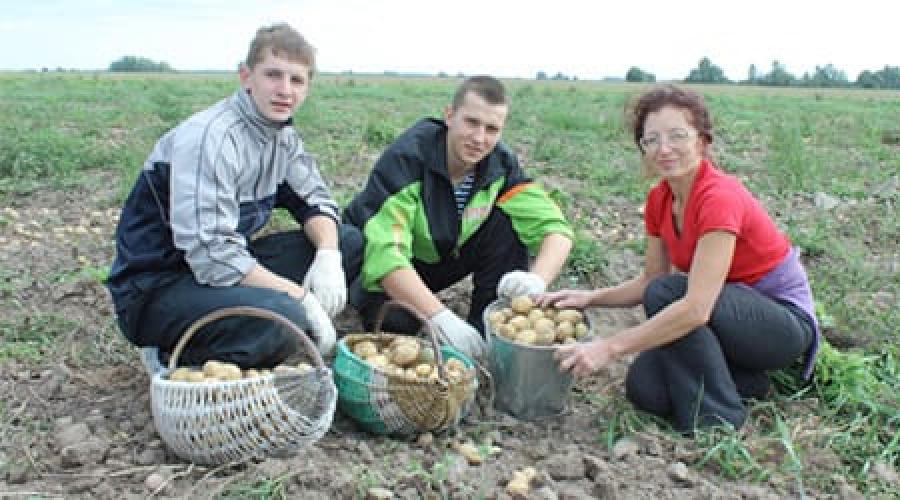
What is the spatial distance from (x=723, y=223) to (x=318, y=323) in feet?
3.91

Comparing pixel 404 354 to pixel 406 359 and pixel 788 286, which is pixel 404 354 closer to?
pixel 406 359

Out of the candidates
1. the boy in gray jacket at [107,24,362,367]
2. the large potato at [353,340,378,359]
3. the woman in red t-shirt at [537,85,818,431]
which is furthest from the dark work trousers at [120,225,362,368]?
the woman in red t-shirt at [537,85,818,431]

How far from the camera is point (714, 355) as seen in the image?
2.57 m

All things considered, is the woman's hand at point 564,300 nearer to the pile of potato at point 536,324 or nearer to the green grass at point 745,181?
the pile of potato at point 536,324

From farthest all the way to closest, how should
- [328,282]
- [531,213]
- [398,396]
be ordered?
[531,213], [328,282], [398,396]

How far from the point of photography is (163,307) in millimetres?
2621

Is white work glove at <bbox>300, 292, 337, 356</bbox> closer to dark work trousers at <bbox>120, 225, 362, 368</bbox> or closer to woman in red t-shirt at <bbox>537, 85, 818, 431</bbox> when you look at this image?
dark work trousers at <bbox>120, 225, 362, 368</bbox>

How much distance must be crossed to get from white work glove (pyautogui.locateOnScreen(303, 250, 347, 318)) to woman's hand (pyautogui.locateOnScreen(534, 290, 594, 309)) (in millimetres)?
630

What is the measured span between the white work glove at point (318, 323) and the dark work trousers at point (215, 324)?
0.03 metres

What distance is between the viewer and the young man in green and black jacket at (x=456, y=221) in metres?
2.93

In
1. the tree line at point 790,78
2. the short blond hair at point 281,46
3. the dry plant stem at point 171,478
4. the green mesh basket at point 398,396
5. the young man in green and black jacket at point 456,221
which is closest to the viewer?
the dry plant stem at point 171,478

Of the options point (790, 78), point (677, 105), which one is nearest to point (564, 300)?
point (677, 105)

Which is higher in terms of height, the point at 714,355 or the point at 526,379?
the point at 714,355

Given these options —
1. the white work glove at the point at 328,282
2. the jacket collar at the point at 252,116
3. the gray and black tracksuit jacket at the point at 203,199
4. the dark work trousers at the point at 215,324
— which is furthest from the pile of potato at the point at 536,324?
the jacket collar at the point at 252,116
